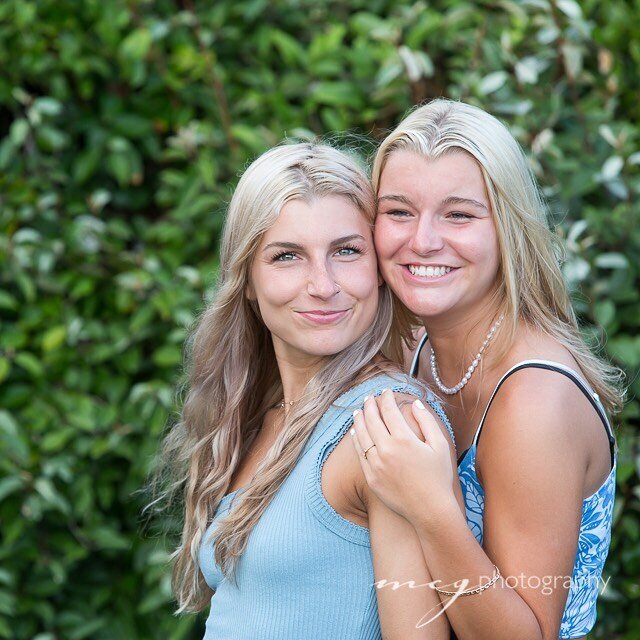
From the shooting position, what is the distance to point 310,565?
6.59ft

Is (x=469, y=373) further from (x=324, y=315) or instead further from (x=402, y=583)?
(x=402, y=583)

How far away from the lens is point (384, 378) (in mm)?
2166

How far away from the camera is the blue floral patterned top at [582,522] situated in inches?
83.0

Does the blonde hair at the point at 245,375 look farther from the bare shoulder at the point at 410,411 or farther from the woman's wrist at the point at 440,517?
the woman's wrist at the point at 440,517

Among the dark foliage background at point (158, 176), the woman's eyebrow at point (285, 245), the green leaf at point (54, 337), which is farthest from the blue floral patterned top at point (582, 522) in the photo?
the green leaf at point (54, 337)

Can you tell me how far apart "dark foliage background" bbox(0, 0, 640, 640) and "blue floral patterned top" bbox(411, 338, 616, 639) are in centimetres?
94

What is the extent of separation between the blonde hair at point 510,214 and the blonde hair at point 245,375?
0.19 meters

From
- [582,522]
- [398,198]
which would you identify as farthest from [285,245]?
[582,522]

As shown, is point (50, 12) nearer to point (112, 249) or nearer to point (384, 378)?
point (112, 249)

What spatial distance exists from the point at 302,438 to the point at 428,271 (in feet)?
1.49

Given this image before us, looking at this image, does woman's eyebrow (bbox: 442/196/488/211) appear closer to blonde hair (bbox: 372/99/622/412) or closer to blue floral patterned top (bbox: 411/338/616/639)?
blonde hair (bbox: 372/99/622/412)

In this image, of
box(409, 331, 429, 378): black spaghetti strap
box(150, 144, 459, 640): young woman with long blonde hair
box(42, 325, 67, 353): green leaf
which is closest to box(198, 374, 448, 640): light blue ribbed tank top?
box(150, 144, 459, 640): young woman with long blonde hair

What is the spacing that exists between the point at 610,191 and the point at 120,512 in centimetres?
213

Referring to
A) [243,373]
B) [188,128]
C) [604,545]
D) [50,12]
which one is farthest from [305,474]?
[50,12]
